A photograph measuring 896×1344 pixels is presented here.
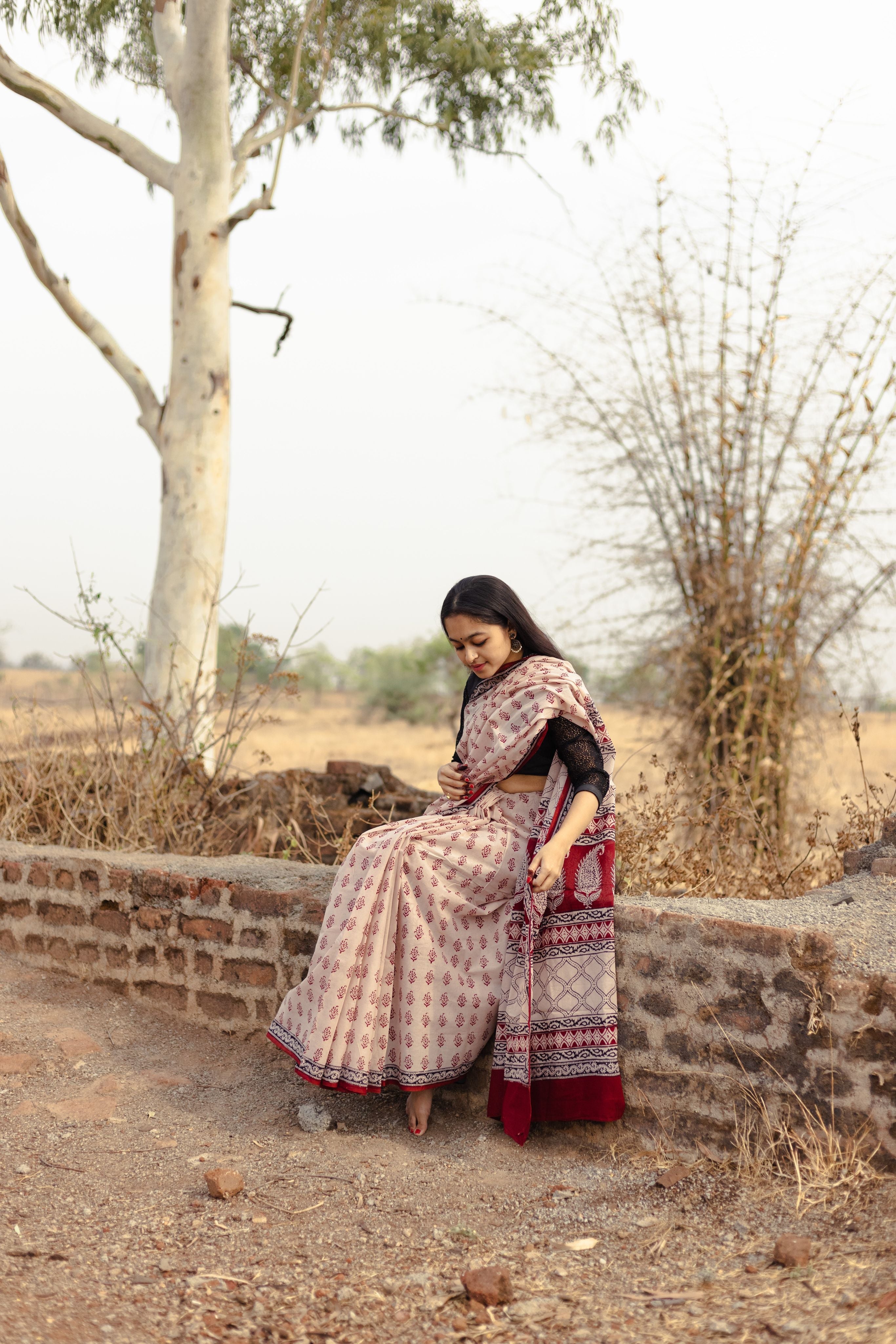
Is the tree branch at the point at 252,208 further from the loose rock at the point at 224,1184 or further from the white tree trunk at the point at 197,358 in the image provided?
the loose rock at the point at 224,1184

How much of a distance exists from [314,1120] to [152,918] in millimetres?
1235

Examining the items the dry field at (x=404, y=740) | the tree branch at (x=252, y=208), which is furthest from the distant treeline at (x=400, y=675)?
the tree branch at (x=252, y=208)

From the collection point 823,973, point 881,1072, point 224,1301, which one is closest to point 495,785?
point 823,973

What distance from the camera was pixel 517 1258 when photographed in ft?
7.58

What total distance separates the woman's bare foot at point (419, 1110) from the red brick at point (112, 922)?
1.54 meters

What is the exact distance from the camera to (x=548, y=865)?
106 inches

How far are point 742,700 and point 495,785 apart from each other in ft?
10.2

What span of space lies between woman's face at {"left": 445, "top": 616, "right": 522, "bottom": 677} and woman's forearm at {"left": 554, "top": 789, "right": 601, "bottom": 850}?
0.47m

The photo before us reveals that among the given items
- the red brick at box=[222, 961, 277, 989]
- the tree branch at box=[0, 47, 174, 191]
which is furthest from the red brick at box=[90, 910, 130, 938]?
the tree branch at box=[0, 47, 174, 191]

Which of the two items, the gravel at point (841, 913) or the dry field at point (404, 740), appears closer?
the gravel at point (841, 913)

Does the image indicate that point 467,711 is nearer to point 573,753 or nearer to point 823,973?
point 573,753

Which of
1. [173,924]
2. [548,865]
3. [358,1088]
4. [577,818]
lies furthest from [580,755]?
[173,924]

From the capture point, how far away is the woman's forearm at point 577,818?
2744 millimetres

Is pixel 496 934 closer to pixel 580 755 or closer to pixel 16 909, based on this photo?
pixel 580 755
